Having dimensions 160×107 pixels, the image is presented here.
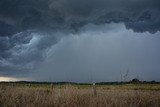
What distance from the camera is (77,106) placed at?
8.66 meters

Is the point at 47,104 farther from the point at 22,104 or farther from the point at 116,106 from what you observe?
the point at 116,106

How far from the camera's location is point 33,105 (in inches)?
345

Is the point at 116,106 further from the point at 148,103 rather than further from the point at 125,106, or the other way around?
the point at 148,103

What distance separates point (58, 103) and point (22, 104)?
3.97 feet

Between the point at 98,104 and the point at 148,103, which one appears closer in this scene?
the point at 98,104

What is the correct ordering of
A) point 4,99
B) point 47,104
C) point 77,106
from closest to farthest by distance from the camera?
point 77,106 < point 47,104 < point 4,99

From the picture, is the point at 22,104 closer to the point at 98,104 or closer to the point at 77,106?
the point at 77,106

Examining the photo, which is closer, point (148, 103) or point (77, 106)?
point (77, 106)

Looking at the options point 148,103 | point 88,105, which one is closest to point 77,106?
point 88,105

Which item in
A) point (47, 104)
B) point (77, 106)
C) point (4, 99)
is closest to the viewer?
point (77, 106)

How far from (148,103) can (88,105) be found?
104 inches

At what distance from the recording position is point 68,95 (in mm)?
10719

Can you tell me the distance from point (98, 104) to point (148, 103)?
2.36 metres

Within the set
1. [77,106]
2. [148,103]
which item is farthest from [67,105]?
[148,103]
